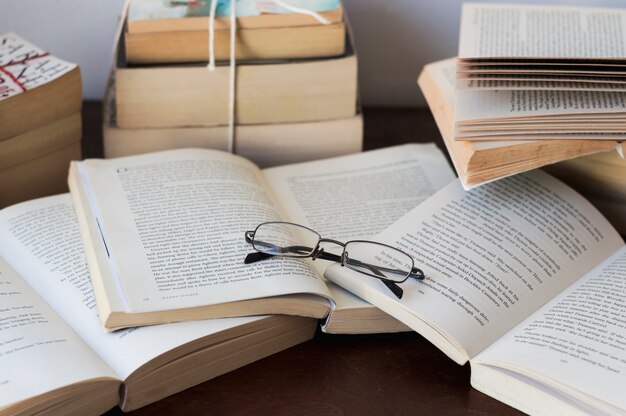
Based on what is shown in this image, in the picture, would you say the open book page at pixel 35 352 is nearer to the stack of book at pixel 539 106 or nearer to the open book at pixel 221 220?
the open book at pixel 221 220

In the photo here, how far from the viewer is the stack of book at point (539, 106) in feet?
2.76

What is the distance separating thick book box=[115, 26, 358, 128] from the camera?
992 millimetres

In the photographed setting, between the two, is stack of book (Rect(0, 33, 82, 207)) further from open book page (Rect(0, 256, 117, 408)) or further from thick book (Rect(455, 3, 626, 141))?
thick book (Rect(455, 3, 626, 141))

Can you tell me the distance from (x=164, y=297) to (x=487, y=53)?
0.43m

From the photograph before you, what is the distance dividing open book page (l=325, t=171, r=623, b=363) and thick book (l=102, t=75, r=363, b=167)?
192 mm

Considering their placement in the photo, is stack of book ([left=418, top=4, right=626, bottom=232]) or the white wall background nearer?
stack of book ([left=418, top=4, right=626, bottom=232])

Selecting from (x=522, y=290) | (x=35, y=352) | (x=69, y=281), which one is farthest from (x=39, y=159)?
(x=522, y=290)

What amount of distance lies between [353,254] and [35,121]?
1.24 feet

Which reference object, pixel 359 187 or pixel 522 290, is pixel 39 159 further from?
pixel 522 290

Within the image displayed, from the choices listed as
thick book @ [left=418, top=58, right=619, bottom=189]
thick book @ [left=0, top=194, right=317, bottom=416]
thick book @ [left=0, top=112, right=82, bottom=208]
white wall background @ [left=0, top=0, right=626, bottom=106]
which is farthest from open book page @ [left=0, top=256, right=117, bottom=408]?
white wall background @ [left=0, top=0, right=626, bottom=106]

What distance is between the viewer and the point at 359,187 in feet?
3.25

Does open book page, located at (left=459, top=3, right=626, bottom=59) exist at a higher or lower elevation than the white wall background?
→ higher

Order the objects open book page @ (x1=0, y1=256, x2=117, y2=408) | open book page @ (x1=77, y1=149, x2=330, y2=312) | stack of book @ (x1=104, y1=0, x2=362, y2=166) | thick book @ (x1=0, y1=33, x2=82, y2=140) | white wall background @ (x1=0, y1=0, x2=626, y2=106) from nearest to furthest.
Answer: open book page @ (x1=0, y1=256, x2=117, y2=408) → open book page @ (x1=77, y1=149, x2=330, y2=312) → thick book @ (x1=0, y1=33, x2=82, y2=140) → stack of book @ (x1=104, y1=0, x2=362, y2=166) → white wall background @ (x1=0, y1=0, x2=626, y2=106)

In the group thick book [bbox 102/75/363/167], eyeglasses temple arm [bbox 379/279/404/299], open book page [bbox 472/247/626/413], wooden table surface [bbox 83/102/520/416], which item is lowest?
wooden table surface [bbox 83/102/520/416]
